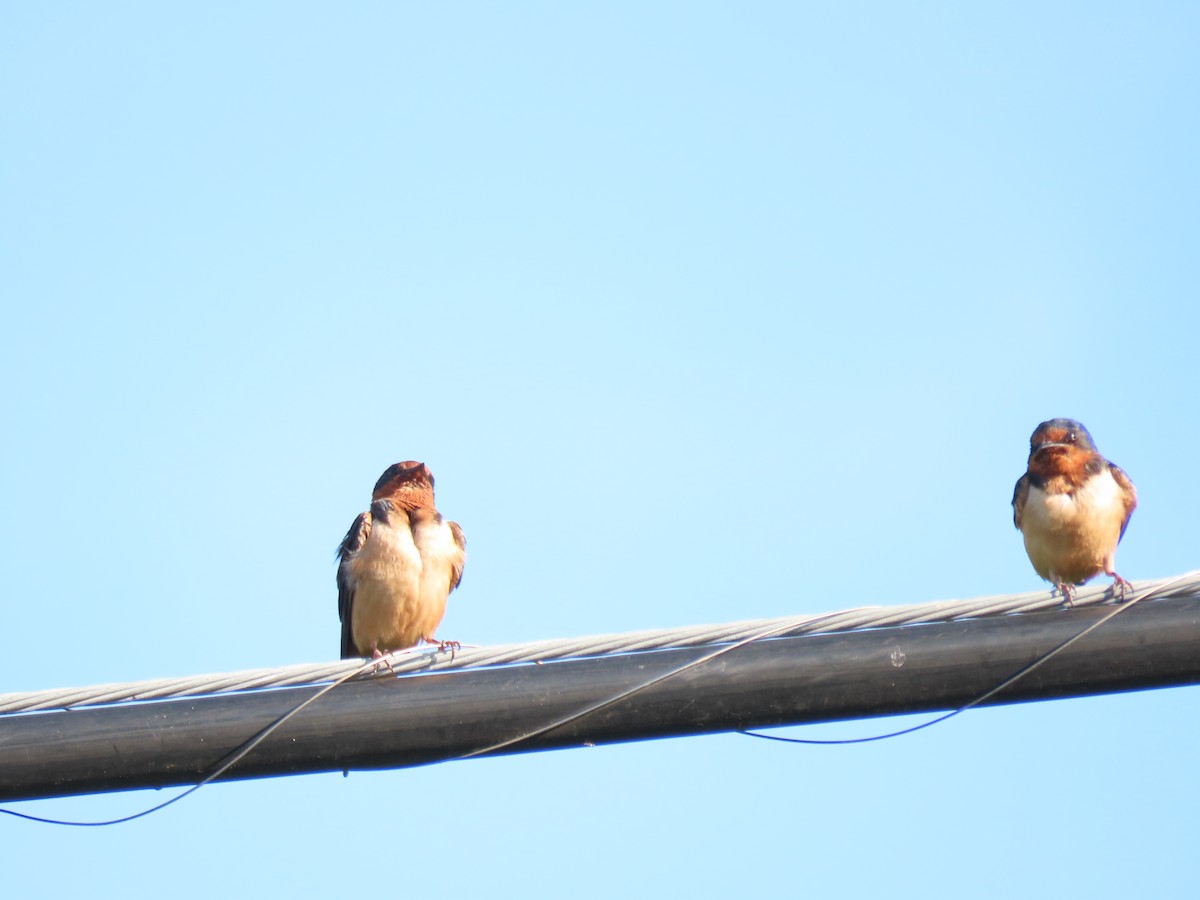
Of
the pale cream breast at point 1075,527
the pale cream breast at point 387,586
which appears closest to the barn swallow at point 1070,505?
the pale cream breast at point 1075,527

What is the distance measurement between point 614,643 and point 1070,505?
5832 mm

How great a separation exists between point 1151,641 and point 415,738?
2457mm

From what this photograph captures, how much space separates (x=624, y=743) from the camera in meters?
5.08

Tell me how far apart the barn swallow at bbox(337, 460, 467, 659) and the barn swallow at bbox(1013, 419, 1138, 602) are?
4012 millimetres

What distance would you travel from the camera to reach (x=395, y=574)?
1034 cm

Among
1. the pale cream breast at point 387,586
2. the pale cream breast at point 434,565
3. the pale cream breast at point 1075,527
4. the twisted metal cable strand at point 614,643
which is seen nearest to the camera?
the twisted metal cable strand at point 614,643

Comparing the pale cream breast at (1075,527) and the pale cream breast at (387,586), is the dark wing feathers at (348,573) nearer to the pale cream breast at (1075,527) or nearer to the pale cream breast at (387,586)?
the pale cream breast at (387,586)

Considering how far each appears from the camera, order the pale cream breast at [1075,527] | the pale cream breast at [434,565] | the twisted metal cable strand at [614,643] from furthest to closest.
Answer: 1. the pale cream breast at [434,565]
2. the pale cream breast at [1075,527]
3. the twisted metal cable strand at [614,643]

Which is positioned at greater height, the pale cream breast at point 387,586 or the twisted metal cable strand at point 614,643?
the pale cream breast at point 387,586

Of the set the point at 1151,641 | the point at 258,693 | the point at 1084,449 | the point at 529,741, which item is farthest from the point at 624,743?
the point at 1084,449

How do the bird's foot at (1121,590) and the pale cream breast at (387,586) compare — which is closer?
the bird's foot at (1121,590)

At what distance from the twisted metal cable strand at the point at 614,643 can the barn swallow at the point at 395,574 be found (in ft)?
17.2

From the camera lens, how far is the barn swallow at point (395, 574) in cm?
1037

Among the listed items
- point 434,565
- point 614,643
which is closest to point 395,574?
point 434,565
